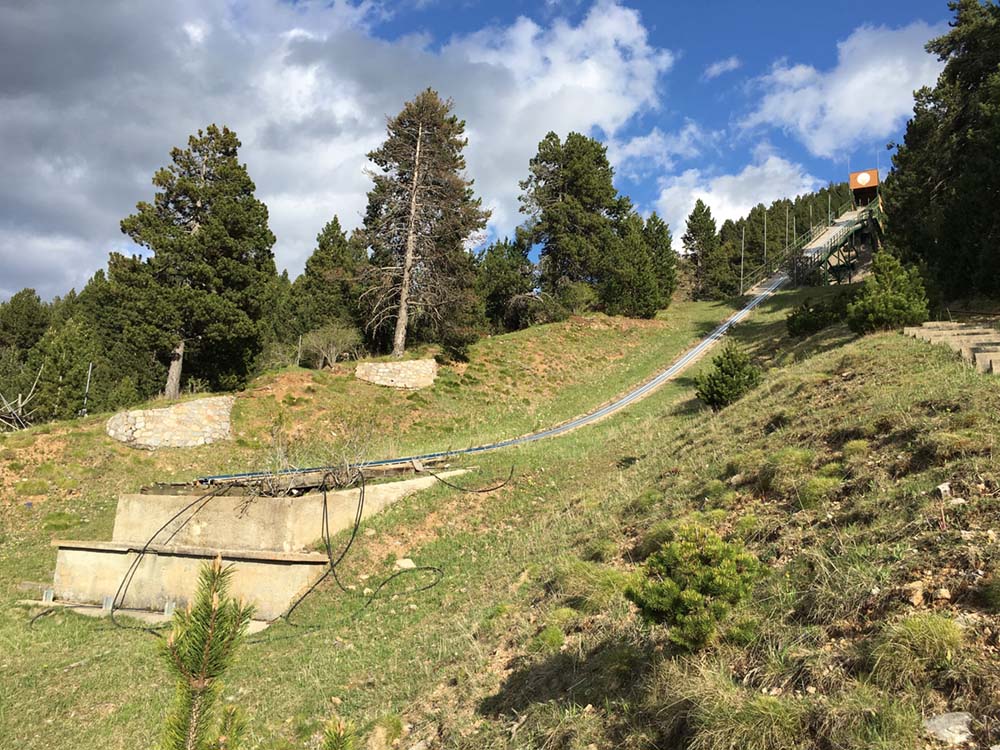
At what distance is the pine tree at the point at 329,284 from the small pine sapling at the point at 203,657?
28.7 m

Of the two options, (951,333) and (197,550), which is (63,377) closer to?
(197,550)

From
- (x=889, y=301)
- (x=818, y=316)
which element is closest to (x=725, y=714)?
(x=889, y=301)

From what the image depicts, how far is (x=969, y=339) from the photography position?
13328 millimetres

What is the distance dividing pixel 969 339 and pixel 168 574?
18.8m

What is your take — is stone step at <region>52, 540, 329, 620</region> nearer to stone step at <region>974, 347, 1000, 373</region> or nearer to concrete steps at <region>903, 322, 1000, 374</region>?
stone step at <region>974, 347, 1000, 373</region>

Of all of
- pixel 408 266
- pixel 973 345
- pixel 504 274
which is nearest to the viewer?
pixel 973 345

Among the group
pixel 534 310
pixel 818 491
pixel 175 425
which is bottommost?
pixel 818 491

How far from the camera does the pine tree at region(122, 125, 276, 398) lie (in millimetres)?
22859

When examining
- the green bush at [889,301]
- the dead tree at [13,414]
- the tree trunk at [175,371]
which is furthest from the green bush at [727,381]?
the dead tree at [13,414]

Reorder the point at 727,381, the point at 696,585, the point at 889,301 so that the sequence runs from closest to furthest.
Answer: the point at 696,585 < the point at 889,301 < the point at 727,381

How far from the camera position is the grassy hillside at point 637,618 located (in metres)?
4.06

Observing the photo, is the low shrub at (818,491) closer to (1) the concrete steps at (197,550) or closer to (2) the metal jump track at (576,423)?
(1) the concrete steps at (197,550)

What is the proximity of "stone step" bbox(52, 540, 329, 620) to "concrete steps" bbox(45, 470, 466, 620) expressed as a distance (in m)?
0.02

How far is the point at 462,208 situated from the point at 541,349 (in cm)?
964
